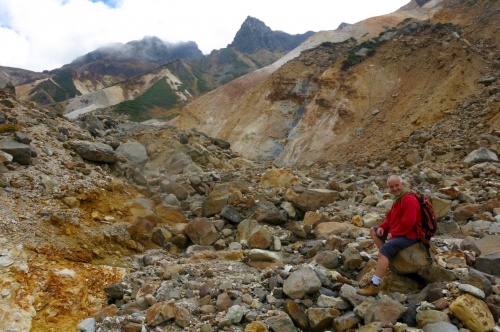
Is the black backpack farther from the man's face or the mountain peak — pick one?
the mountain peak

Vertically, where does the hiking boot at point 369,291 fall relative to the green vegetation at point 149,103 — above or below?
below

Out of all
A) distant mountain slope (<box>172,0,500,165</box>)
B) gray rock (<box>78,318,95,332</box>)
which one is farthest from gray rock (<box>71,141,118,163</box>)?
distant mountain slope (<box>172,0,500,165</box>)

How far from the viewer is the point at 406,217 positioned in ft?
17.6

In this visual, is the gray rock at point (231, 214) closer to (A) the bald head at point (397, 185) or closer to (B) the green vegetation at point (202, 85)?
(A) the bald head at point (397, 185)

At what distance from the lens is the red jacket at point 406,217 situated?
5359mm

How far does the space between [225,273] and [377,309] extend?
3227mm

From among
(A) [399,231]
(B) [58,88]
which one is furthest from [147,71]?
(A) [399,231]

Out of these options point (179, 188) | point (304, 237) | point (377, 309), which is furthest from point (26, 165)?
point (377, 309)

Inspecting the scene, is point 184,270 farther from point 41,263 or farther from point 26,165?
point 26,165

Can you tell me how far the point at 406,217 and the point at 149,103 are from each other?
2903 inches

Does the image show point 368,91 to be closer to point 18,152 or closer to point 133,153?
point 133,153

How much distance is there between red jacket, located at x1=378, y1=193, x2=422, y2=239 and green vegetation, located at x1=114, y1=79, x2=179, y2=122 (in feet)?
202

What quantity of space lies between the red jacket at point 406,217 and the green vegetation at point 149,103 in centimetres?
6156

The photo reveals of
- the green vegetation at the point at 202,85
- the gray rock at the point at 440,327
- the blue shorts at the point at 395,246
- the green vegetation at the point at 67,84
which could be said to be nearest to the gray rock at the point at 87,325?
the blue shorts at the point at 395,246
